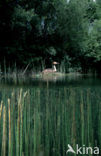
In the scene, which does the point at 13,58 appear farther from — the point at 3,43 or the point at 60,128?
the point at 60,128

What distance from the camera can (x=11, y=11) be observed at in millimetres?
13164

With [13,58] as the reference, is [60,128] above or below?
below

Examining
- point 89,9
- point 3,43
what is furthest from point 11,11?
point 89,9

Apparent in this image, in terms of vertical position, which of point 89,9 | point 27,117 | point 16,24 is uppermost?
point 89,9

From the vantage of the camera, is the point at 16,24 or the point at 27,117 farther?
the point at 16,24

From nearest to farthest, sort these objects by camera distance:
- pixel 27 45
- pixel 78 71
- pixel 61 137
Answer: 1. pixel 61 137
2. pixel 27 45
3. pixel 78 71

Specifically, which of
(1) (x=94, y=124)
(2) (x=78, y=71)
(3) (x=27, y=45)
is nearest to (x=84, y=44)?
(2) (x=78, y=71)

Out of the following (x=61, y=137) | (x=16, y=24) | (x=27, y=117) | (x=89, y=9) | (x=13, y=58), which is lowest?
(x=61, y=137)

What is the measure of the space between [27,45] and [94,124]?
555 inches

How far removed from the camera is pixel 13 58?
1482 cm

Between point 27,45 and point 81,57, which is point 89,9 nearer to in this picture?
point 81,57

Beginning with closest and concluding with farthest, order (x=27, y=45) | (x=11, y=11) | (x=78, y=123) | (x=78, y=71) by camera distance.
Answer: (x=78, y=123)
(x=11, y=11)
(x=27, y=45)
(x=78, y=71)

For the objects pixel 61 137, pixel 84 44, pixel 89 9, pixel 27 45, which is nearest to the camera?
pixel 61 137

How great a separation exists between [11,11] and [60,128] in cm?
1207
